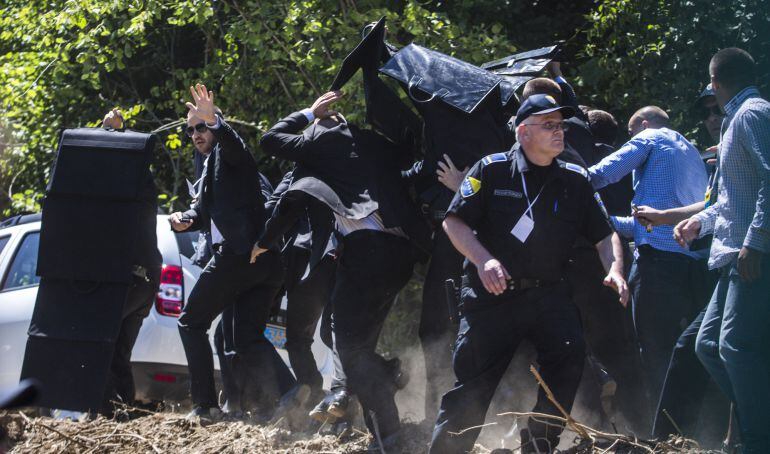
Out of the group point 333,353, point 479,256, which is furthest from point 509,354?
point 333,353

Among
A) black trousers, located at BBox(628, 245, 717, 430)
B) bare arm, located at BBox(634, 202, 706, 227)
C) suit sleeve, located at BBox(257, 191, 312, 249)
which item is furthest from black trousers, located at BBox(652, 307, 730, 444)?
suit sleeve, located at BBox(257, 191, 312, 249)

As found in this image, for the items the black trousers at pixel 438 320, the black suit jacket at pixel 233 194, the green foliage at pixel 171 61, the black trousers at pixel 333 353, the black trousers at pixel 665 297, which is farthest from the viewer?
the green foliage at pixel 171 61

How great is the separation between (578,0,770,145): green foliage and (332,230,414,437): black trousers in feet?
9.04

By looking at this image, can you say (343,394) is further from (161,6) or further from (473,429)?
(161,6)

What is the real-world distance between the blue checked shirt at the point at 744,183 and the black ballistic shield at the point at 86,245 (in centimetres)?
399

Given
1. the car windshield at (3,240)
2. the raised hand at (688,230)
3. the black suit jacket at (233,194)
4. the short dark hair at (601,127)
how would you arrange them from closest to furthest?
the raised hand at (688,230) < the short dark hair at (601,127) < the black suit jacket at (233,194) < the car windshield at (3,240)

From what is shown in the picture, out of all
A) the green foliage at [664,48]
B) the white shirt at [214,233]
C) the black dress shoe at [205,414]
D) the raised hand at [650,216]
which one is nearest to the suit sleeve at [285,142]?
the white shirt at [214,233]

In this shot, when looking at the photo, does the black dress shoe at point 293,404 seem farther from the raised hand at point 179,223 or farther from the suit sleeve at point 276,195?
the raised hand at point 179,223

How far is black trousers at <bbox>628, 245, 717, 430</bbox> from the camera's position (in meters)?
5.64

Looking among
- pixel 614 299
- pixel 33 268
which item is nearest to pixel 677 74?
pixel 614 299

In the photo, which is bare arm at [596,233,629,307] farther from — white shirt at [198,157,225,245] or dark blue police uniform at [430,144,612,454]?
white shirt at [198,157,225,245]

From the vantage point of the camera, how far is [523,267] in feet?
16.2

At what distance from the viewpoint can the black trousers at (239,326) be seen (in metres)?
6.86

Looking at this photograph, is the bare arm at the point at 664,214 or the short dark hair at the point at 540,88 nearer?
the bare arm at the point at 664,214
